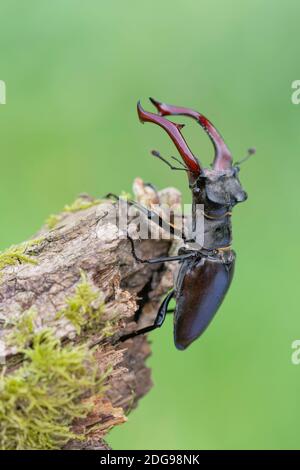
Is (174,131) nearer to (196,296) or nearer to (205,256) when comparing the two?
(205,256)

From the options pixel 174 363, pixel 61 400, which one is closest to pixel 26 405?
pixel 61 400

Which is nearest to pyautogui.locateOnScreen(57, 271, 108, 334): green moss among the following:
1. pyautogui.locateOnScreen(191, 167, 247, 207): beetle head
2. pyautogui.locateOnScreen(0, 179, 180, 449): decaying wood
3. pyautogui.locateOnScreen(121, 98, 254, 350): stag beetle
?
pyautogui.locateOnScreen(0, 179, 180, 449): decaying wood

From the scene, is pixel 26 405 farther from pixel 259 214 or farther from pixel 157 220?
pixel 259 214

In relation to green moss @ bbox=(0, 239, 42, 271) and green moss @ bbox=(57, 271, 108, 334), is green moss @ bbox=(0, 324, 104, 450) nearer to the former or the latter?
green moss @ bbox=(57, 271, 108, 334)

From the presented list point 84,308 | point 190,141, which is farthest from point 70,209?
point 190,141

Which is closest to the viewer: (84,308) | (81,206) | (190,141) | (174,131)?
(84,308)

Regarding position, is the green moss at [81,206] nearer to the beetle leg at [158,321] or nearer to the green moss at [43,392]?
the beetle leg at [158,321]

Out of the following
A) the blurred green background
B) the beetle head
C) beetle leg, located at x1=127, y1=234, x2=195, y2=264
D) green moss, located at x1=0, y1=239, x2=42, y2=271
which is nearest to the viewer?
green moss, located at x1=0, y1=239, x2=42, y2=271
